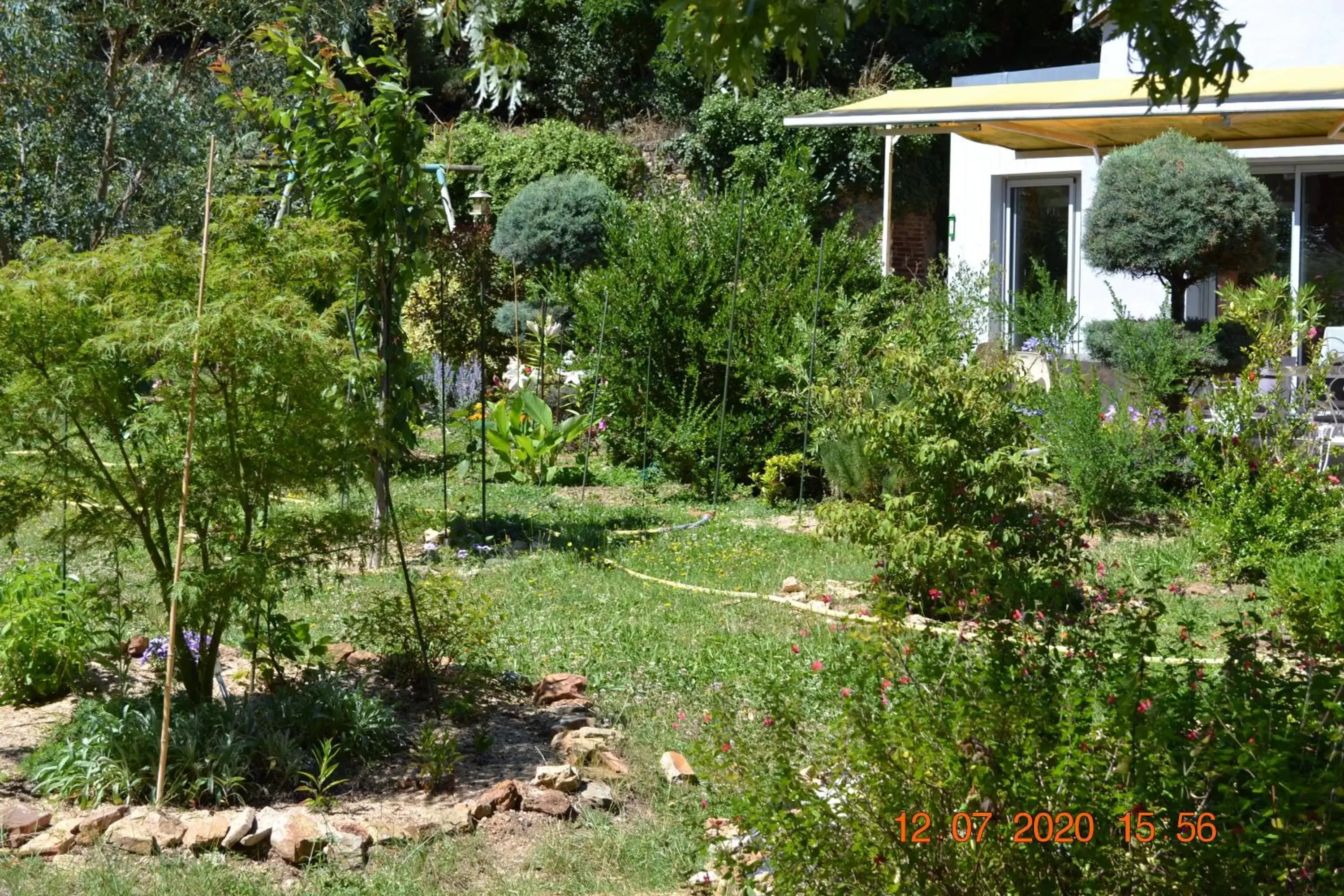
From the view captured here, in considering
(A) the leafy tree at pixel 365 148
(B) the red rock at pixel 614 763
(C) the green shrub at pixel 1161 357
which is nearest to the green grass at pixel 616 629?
(B) the red rock at pixel 614 763

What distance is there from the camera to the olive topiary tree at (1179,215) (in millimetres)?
10461

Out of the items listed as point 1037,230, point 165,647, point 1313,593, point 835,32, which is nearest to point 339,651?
point 165,647

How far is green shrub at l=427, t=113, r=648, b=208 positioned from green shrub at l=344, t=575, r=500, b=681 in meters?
14.8

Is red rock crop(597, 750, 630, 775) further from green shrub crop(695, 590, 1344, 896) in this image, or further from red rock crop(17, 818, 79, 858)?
red rock crop(17, 818, 79, 858)

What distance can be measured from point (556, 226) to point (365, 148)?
342 inches

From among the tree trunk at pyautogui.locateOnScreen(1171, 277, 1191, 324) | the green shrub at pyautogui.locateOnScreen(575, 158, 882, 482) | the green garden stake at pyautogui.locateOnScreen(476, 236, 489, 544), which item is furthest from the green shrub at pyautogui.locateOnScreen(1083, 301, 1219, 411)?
the green garden stake at pyautogui.locateOnScreen(476, 236, 489, 544)

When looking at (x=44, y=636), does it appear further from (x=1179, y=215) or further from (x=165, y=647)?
(x=1179, y=215)

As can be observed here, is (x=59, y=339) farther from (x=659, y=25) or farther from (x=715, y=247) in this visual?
(x=659, y=25)

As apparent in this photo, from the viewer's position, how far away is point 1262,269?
11.9m

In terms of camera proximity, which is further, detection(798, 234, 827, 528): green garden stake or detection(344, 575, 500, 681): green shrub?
detection(798, 234, 827, 528): green garden stake

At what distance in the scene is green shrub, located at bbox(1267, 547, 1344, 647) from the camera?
12.5 feet

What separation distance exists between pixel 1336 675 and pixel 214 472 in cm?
361

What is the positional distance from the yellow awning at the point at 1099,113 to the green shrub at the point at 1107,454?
8.47 feet

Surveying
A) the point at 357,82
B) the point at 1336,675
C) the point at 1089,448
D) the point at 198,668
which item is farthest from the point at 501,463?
the point at 357,82
